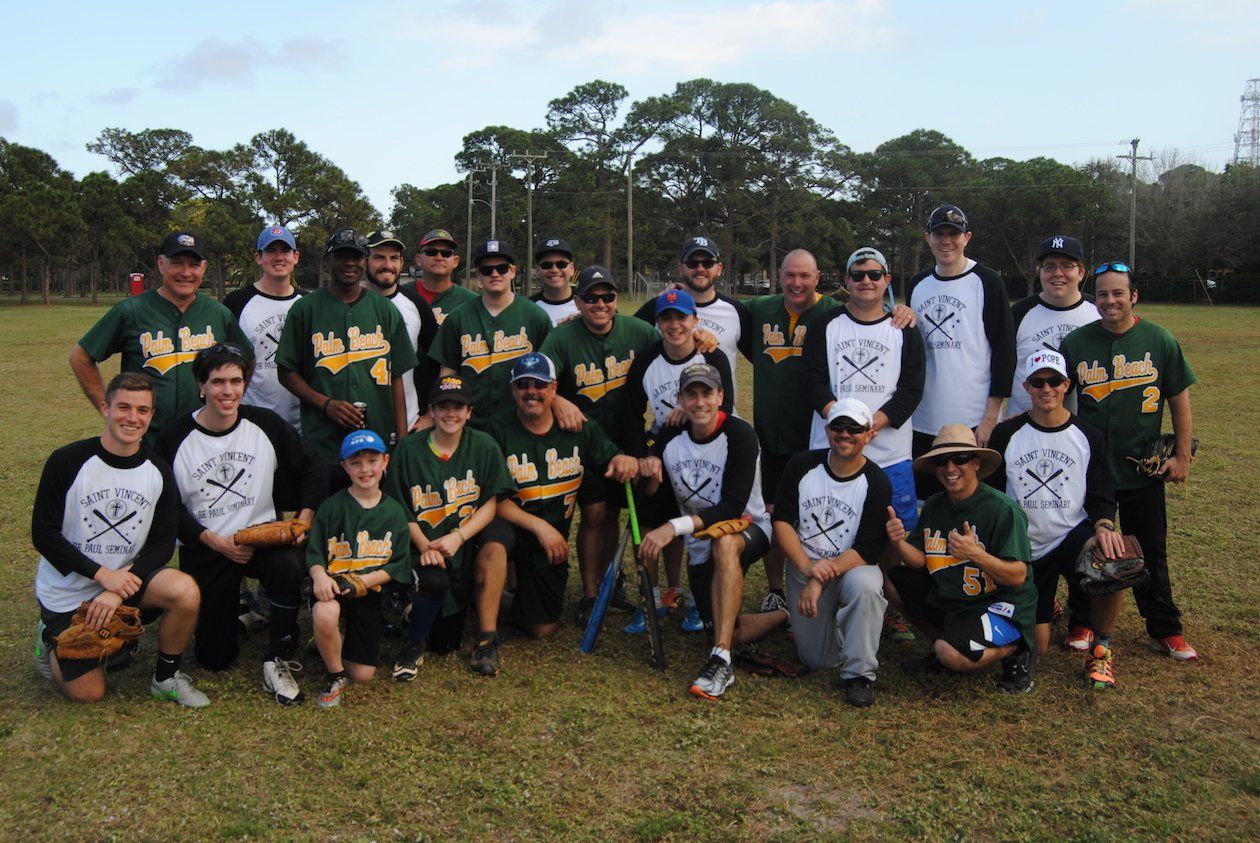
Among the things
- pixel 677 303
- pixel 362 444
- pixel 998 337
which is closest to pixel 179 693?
pixel 362 444

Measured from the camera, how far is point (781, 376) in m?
5.96

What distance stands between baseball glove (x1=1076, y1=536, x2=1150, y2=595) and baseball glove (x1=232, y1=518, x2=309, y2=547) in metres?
4.18

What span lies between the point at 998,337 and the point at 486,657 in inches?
138

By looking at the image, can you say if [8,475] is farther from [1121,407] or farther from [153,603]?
[1121,407]

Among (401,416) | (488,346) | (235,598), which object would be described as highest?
(488,346)

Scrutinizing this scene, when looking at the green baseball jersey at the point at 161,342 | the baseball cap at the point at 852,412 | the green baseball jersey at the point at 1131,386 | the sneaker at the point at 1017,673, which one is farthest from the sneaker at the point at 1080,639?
the green baseball jersey at the point at 161,342

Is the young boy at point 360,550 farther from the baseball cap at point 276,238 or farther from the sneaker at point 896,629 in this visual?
the sneaker at point 896,629

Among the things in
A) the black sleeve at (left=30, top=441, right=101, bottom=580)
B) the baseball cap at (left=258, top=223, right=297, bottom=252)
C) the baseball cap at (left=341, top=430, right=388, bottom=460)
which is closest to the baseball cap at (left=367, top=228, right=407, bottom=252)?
the baseball cap at (left=258, top=223, right=297, bottom=252)

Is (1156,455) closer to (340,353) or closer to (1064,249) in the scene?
(1064,249)

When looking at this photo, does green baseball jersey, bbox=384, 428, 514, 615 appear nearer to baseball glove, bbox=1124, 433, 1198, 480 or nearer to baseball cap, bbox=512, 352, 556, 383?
baseball cap, bbox=512, 352, 556, 383

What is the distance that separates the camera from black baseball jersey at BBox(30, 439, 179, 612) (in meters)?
4.54

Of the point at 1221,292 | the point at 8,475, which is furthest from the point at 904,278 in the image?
the point at 8,475

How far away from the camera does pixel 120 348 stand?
18.4 feet

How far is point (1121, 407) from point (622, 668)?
324cm
